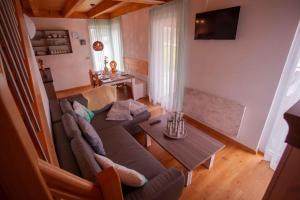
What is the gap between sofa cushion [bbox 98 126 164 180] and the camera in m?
1.55

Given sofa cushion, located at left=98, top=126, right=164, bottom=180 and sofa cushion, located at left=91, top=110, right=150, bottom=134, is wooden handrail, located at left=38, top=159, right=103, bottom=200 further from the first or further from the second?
sofa cushion, located at left=91, top=110, right=150, bottom=134

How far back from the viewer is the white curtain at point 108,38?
5.05m

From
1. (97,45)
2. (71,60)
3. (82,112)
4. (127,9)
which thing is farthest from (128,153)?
(71,60)

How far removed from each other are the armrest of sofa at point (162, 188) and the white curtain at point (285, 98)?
1538 millimetres

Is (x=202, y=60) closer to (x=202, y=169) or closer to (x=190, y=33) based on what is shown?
(x=190, y=33)

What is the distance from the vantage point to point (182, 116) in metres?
2.16

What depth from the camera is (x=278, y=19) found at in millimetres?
1716

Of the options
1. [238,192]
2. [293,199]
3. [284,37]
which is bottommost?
[238,192]

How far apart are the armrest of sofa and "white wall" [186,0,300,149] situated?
1596 millimetres

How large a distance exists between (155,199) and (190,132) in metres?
1.10

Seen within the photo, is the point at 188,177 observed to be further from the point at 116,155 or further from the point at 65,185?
the point at 65,185

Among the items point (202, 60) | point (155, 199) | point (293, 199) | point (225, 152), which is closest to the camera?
point (293, 199)

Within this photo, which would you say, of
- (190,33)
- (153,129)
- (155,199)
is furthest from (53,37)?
(155,199)

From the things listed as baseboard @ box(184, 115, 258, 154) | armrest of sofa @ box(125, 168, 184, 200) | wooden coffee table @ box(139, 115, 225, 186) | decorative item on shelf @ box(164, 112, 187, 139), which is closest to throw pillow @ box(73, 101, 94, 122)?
wooden coffee table @ box(139, 115, 225, 186)
